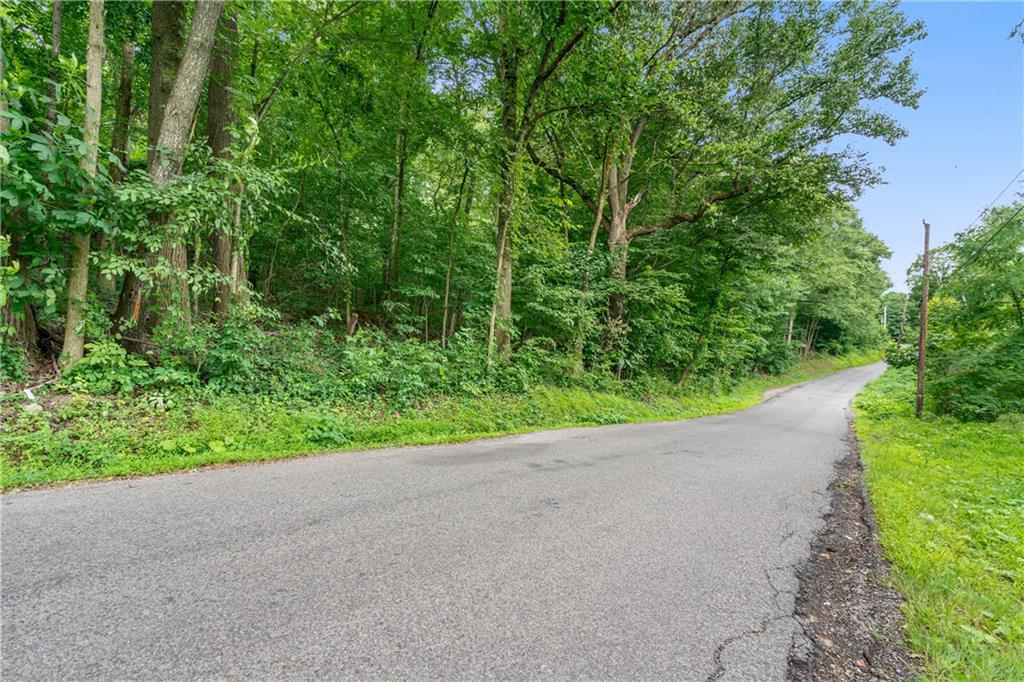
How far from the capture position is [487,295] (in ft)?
32.6

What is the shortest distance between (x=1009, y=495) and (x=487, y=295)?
8.95 meters

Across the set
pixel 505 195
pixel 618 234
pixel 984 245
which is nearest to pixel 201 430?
pixel 505 195

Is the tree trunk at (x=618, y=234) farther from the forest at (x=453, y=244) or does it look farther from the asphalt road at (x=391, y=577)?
the asphalt road at (x=391, y=577)

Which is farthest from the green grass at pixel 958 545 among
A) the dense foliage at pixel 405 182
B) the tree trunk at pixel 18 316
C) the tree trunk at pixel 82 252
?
the tree trunk at pixel 18 316

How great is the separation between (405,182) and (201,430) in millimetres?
8644

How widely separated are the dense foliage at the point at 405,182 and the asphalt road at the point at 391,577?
259cm

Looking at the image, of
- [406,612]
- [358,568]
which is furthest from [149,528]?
[406,612]

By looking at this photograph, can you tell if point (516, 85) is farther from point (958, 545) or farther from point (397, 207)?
point (958, 545)

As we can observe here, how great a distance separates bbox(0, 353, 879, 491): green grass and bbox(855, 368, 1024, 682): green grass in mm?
4933

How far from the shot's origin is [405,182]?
11.2 metres

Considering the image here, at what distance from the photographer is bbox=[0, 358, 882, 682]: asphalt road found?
1.75 metres

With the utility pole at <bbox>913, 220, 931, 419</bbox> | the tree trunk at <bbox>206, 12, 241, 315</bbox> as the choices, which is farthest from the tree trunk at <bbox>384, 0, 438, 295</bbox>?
the utility pole at <bbox>913, 220, 931, 419</bbox>

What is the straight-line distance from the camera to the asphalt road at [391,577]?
1.75 meters

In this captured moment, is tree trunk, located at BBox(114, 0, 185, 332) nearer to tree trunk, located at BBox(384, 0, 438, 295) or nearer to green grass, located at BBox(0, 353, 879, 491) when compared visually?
green grass, located at BBox(0, 353, 879, 491)
